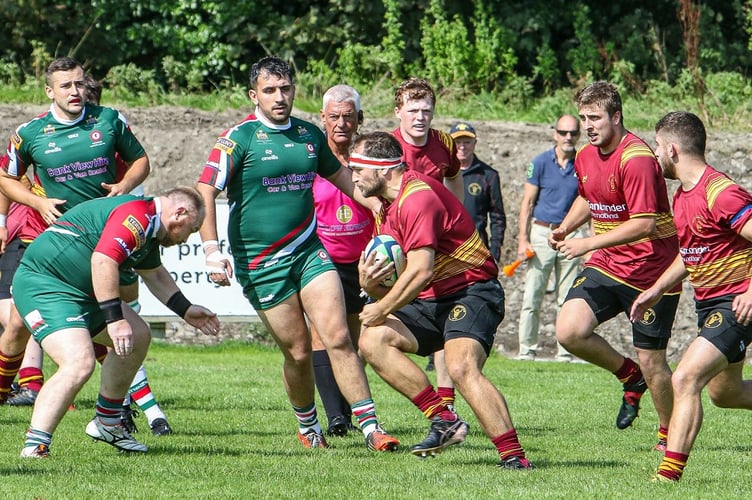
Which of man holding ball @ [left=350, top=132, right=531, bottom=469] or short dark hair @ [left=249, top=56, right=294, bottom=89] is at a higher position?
short dark hair @ [left=249, top=56, right=294, bottom=89]

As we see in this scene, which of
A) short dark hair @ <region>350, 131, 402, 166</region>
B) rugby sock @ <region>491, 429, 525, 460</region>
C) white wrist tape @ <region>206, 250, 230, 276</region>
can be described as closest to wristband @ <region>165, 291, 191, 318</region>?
white wrist tape @ <region>206, 250, 230, 276</region>

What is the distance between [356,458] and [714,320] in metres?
2.37

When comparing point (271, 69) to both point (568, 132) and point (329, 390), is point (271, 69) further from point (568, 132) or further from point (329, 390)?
point (568, 132)

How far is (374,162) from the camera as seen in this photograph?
7.91m

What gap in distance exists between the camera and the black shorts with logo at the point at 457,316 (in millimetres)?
7770

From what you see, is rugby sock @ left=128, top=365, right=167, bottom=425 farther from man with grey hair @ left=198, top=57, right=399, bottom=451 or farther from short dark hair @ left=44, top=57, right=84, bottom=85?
short dark hair @ left=44, top=57, right=84, bottom=85

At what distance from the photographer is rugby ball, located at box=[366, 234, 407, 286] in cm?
781

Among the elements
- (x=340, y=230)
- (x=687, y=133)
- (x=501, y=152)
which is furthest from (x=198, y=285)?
(x=687, y=133)

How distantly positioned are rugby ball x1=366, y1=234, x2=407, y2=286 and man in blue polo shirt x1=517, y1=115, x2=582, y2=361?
270 inches

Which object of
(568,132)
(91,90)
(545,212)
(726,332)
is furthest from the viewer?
(545,212)

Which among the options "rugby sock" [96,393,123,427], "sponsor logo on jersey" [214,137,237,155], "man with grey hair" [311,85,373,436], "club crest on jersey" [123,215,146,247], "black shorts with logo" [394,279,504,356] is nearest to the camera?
"club crest on jersey" [123,215,146,247]

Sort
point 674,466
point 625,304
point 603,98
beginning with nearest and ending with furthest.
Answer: point 674,466
point 603,98
point 625,304

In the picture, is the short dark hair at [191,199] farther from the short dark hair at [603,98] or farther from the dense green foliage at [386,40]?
the dense green foliage at [386,40]

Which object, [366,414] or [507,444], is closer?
[507,444]
